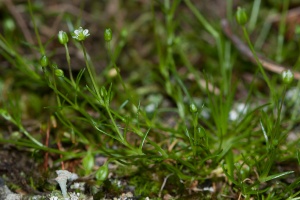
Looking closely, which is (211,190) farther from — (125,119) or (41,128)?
(41,128)

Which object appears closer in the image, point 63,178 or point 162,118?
point 63,178

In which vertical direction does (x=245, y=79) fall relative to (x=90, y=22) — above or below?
below

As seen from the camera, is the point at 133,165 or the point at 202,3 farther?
the point at 202,3

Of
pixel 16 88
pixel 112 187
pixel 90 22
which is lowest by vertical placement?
pixel 112 187

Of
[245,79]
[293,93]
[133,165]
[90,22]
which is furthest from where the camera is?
[90,22]

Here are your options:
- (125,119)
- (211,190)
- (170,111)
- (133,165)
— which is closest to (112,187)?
(133,165)

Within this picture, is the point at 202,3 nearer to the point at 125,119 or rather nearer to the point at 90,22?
the point at 90,22

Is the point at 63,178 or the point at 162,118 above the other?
the point at 162,118

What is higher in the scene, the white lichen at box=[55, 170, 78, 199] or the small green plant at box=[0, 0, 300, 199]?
the small green plant at box=[0, 0, 300, 199]

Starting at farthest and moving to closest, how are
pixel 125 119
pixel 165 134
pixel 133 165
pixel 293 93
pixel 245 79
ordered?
pixel 245 79
pixel 293 93
pixel 165 134
pixel 133 165
pixel 125 119

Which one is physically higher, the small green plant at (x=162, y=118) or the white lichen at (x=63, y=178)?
the small green plant at (x=162, y=118)
